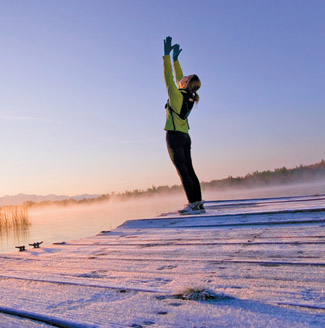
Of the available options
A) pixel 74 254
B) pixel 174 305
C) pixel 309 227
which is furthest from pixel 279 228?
pixel 174 305

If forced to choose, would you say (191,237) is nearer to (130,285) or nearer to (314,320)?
(130,285)

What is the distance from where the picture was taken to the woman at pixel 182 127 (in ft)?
13.7

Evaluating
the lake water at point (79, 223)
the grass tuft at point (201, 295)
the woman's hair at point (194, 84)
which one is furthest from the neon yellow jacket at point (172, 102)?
the lake water at point (79, 223)

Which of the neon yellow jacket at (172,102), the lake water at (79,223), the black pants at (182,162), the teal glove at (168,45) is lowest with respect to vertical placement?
the lake water at (79,223)

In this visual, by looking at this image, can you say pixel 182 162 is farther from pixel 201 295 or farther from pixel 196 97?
pixel 201 295

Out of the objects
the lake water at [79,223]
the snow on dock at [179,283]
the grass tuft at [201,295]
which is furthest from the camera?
the lake water at [79,223]

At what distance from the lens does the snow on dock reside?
0.94 m

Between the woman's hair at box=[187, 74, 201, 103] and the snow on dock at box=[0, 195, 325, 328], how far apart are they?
2408mm

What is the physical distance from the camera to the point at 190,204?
434cm

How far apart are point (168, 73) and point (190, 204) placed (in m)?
1.74

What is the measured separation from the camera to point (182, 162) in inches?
169

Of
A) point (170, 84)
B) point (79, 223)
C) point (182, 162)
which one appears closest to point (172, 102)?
point (170, 84)

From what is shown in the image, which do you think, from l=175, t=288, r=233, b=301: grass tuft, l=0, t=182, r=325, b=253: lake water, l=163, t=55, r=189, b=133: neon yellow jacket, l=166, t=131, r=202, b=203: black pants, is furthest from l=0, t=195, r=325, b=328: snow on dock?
l=0, t=182, r=325, b=253: lake water

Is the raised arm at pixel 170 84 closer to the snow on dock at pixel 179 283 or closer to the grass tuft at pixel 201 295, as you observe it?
the snow on dock at pixel 179 283
